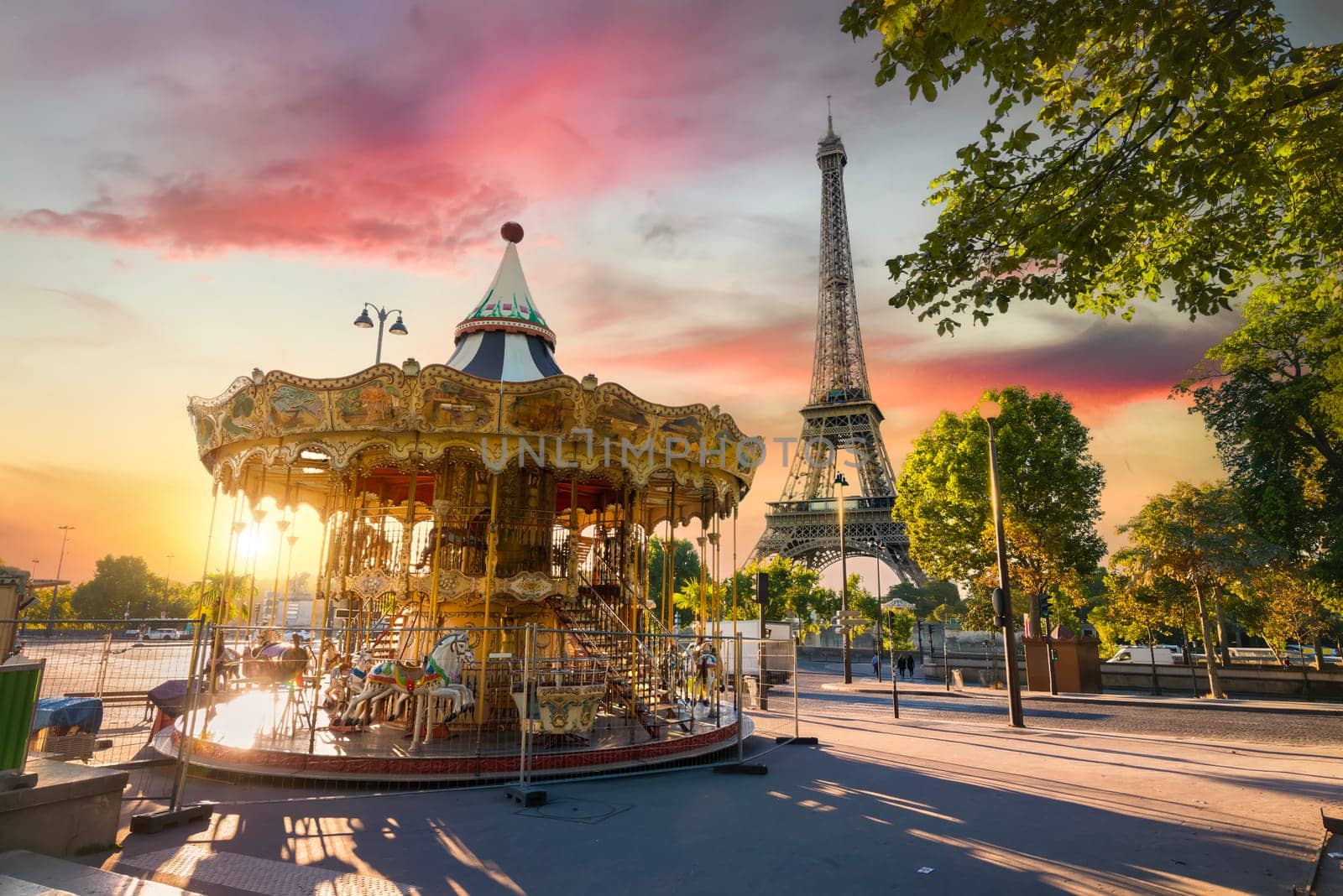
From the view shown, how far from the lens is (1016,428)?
29.8 meters

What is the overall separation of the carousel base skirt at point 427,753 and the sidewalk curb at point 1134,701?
15.9 metres

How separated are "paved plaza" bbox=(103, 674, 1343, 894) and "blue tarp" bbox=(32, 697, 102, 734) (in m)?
2.84

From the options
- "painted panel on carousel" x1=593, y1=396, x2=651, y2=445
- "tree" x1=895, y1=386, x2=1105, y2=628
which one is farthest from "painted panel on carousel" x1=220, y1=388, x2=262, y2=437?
"tree" x1=895, y1=386, x2=1105, y2=628

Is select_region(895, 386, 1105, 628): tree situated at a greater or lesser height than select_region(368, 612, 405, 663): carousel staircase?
greater

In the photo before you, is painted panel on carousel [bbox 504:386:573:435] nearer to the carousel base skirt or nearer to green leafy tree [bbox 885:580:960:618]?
the carousel base skirt

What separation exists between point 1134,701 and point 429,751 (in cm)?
2160

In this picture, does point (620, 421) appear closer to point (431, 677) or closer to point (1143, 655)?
point (431, 677)

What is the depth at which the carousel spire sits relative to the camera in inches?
588

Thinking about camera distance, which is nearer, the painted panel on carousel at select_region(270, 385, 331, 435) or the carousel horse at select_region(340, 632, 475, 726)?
the carousel horse at select_region(340, 632, 475, 726)

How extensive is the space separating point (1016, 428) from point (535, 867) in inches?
1134

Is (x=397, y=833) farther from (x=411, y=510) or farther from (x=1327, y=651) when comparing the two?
(x=1327, y=651)

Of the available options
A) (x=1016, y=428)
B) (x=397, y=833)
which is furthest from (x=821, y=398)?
(x=397, y=833)

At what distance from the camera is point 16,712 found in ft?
17.7

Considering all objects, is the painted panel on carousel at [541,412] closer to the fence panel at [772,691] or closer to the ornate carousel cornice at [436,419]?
the ornate carousel cornice at [436,419]
